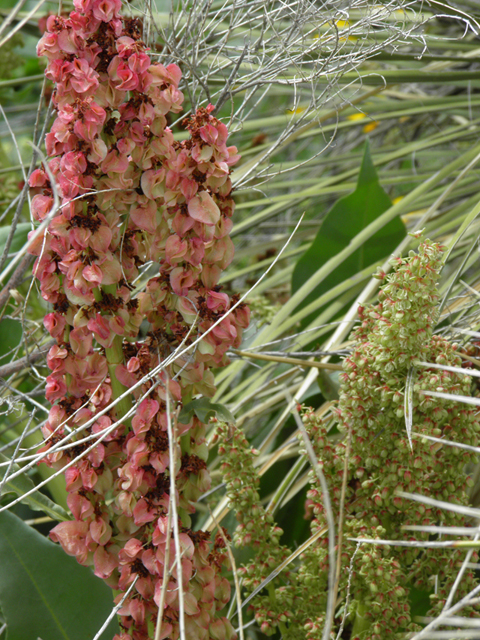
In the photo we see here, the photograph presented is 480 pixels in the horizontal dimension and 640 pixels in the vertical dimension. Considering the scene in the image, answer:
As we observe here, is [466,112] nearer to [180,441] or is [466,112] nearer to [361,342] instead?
[361,342]

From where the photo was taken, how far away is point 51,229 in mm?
411

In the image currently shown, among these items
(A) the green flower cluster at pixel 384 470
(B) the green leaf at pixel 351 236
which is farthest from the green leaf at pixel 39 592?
(B) the green leaf at pixel 351 236

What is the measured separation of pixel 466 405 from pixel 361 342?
0.30 feet

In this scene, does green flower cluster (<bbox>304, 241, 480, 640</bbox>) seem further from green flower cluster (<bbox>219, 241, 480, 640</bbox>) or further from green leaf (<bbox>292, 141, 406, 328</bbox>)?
green leaf (<bbox>292, 141, 406, 328</bbox>)

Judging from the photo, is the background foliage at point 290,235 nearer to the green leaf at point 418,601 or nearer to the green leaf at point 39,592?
the green leaf at point 39,592

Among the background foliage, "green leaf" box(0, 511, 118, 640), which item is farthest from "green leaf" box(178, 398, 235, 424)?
"green leaf" box(0, 511, 118, 640)

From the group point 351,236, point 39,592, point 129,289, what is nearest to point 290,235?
point 351,236

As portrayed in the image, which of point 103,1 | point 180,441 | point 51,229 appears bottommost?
point 180,441

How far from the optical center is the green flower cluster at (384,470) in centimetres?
44

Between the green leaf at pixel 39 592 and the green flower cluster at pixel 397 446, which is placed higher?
the green flower cluster at pixel 397 446

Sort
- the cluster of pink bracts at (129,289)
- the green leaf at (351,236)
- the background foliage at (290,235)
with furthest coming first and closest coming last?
the green leaf at (351,236) < the background foliage at (290,235) < the cluster of pink bracts at (129,289)

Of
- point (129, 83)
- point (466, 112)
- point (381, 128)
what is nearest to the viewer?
point (129, 83)

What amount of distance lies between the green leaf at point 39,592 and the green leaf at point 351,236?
467mm

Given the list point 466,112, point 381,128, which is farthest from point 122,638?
point 381,128
